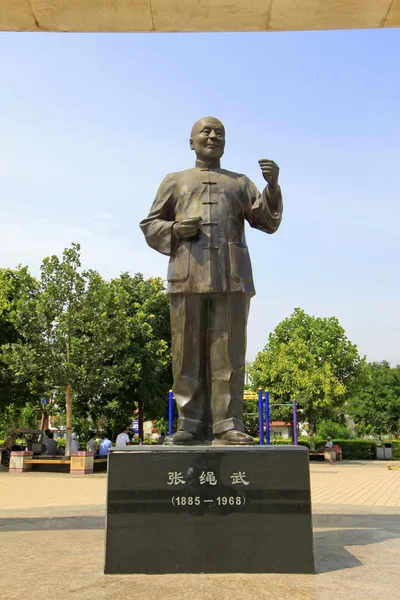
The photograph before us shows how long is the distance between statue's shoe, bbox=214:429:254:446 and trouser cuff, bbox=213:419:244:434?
0.03 metres

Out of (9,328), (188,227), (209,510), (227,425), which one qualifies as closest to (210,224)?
(188,227)

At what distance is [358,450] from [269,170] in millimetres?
32096

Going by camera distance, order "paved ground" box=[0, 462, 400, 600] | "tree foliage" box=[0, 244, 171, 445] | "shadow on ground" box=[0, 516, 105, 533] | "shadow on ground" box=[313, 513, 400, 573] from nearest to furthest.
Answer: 1. "paved ground" box=[0, 462, 400, 600]
2. "shadow on ground" box=[313, 513, 400, 573]
3. "shadow on ground" box=[0, 516, 105, 533]
4. "tree foliage" box=[0, 244, 171, 445]

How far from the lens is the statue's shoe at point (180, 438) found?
460cm

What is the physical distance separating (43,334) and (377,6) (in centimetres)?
1749

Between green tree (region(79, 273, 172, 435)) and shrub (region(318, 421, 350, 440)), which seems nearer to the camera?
green tree (region(79, 273, 172, 435))

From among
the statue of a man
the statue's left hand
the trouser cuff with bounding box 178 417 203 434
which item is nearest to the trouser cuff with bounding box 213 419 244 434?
the statue of a man

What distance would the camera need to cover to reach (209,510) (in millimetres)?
4121

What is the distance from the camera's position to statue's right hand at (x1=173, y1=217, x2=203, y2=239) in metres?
4.85

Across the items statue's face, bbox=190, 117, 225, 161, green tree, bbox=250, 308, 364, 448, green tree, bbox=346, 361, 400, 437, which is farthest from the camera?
green tree, bbox=346, 361, 400, 437

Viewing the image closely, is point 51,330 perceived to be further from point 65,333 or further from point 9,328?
point 9,328

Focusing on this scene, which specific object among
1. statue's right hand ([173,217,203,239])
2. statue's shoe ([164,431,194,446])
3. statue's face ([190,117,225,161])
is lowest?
statue's shoe ([164,431,194,446])

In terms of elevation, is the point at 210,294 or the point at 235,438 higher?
the point at 210,294

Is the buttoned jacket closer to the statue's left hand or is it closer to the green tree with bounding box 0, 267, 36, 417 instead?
the statue's left hand
